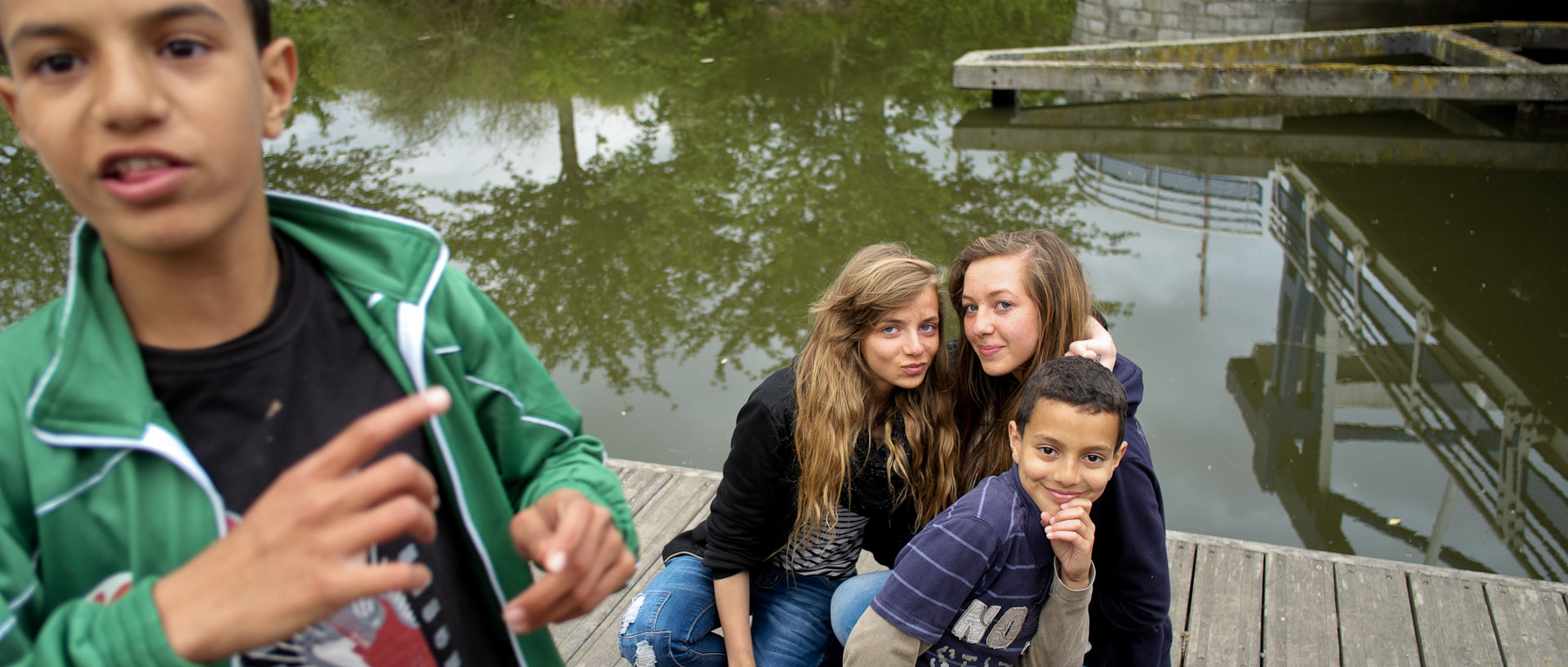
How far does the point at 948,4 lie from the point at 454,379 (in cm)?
1353

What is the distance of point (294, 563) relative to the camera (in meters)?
0.82

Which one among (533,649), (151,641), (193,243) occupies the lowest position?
(533,649)

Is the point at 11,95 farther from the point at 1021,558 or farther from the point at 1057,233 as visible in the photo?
the point at 1057,233

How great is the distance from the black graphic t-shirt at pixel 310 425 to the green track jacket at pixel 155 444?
0.9 inches

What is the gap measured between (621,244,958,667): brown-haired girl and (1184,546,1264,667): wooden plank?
0.96 meters

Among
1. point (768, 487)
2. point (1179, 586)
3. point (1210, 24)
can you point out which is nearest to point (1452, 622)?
point (1179, 586)

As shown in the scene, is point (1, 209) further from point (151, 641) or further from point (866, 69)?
point (151, 641)

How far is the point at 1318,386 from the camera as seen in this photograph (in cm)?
509

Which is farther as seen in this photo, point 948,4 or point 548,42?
point 948,4

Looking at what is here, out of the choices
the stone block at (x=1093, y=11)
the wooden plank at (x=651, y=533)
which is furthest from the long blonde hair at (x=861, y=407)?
the stone block at (x=1093, y=11)

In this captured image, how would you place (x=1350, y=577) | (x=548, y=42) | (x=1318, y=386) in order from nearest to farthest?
(x=1350, y=577) → (x=1318, y=386) → (x=548, y=42)

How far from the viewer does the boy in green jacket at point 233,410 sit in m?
0.83

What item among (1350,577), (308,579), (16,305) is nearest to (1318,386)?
(1350,577)

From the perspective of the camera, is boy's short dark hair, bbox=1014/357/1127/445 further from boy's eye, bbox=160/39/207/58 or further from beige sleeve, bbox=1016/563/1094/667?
boy's eye, bbox=160/39/207/58
